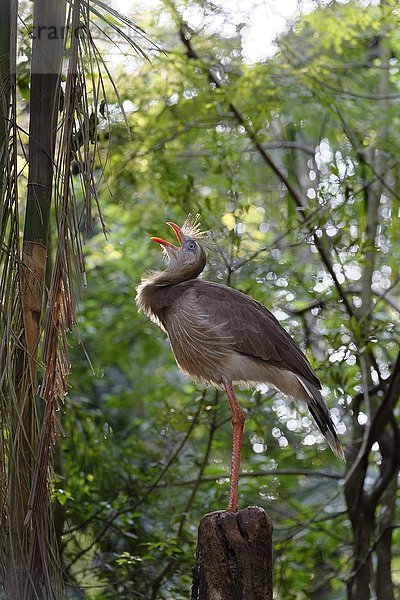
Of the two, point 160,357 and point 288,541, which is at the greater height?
point 160,357

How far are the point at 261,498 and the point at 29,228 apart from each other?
3.70 m

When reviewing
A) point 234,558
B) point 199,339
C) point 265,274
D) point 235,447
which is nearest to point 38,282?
point 234,558

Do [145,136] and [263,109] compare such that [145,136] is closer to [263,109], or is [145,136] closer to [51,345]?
[263,109]

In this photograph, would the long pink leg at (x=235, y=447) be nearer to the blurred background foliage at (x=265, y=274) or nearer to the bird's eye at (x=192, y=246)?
the bird's eye at (x=192, y=246)

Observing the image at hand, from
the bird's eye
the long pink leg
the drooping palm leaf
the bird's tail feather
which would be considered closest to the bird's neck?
the bird's eye

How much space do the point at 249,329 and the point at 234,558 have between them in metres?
1.19

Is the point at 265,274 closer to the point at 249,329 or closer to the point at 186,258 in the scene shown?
the point at 186,258

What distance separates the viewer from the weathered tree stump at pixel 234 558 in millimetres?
2518

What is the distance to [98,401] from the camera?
23.6 feet

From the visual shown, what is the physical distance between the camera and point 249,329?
3.55 m

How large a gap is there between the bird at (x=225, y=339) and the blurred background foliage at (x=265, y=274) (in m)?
0.88

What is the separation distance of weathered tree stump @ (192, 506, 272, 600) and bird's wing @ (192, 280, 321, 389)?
1.01 metres

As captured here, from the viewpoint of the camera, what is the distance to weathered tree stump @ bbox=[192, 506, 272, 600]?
2518 mm

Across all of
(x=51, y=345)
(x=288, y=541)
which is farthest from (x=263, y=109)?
(x=51, y=345)
